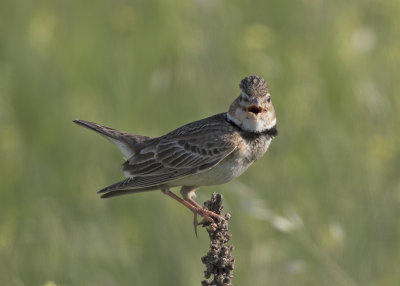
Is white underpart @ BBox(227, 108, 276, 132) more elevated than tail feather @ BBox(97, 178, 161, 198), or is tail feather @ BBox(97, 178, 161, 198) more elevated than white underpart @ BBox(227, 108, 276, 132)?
white underpart @ BBox(227, 108, 276, 132)

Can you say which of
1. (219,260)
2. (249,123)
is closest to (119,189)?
(249,123)

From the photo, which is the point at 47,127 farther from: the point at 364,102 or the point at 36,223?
the point at 364,102

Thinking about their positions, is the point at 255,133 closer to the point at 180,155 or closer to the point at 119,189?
the point at 180,155

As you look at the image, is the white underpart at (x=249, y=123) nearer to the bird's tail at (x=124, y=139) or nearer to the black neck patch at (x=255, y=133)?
the black neck patch at (x=255, y=133)

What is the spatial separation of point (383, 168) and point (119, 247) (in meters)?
3.31

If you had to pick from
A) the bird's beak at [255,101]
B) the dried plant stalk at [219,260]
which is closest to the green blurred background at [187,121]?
the bird's beak at [255,101]

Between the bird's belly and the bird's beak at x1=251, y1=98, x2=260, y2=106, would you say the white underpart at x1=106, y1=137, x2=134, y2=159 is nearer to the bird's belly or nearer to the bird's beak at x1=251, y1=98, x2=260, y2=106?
the bird's belly

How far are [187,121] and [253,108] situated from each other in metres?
3.32

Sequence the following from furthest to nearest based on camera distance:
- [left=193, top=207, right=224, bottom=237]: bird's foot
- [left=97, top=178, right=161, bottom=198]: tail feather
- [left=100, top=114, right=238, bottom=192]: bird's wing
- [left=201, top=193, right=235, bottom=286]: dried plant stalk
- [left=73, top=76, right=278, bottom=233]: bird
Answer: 1. [left=100, top=114, right=238, bottom=192]: bird's wing
2. [left=73, top=76, right=278, bottom=233]: bird
3. [left=97, top=178, right=161, bottom=198]: tail feather
4. [left=193, top=207, right=224, bottom=237]: bird's foot
5. [left=201, top=193, right=235, bottom=286]: dried plant stalk

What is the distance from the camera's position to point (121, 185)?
7.71 meters

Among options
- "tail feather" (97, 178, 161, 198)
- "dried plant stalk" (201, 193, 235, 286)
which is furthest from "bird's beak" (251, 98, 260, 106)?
"dried plant stalk" (201, 193, 235, 286)

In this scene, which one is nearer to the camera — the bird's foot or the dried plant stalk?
the dried plant stalk

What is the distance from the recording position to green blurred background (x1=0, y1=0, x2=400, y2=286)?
9.47m

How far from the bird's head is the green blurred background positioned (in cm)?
74
